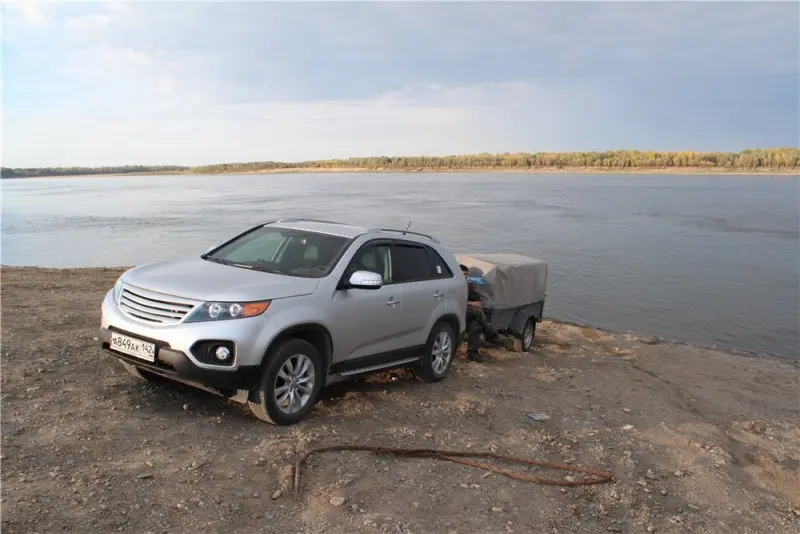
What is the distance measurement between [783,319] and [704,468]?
11538 mm

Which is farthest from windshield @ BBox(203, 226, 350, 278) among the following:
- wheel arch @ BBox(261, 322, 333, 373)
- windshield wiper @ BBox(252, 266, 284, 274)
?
wheel arch @ BBox(261, 322, 333, 373)

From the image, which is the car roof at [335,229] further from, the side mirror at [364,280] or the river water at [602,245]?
the river water at [602,245]

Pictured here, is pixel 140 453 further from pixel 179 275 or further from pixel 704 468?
pixel 704 468

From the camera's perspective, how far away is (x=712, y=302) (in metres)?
16.5

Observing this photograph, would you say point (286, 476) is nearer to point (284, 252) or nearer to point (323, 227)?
point (284, 252)

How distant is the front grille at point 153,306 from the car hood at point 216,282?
0.05 meters

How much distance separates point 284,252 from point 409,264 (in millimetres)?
1383

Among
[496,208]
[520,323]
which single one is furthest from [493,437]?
[496,208]

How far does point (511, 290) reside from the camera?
891cm

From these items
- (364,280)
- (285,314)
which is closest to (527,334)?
(364,280)

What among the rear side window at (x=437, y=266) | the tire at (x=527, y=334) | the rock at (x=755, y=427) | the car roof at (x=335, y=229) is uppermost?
the car roof at (x=335, y=229)

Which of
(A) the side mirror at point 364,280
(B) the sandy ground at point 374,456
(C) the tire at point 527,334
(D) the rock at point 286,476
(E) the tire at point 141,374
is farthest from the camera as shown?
(C) the tire at point 527,334

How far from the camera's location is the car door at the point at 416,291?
253 inches

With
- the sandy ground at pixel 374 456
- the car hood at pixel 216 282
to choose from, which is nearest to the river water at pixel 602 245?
the sandy ground at pixel 374 456
